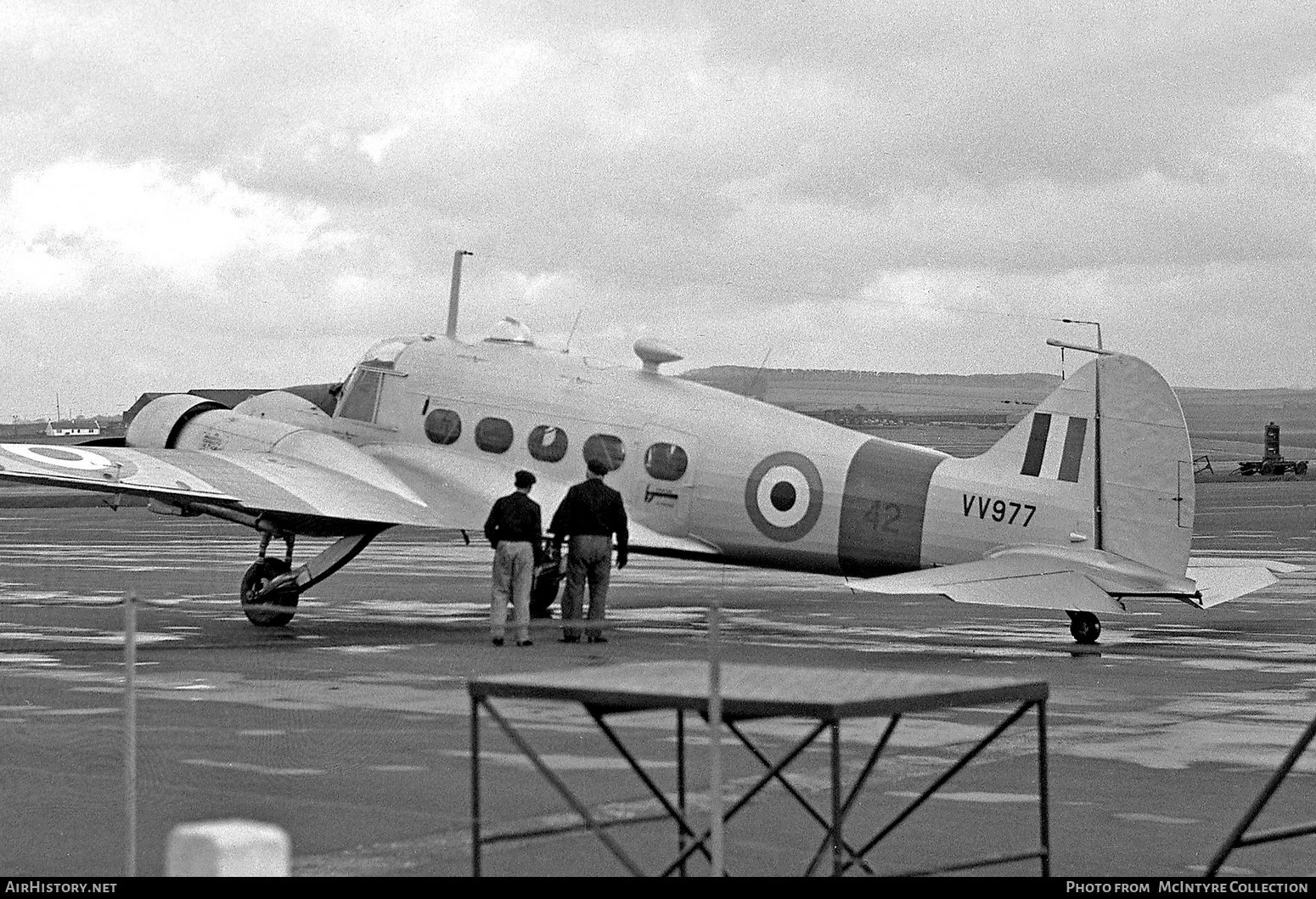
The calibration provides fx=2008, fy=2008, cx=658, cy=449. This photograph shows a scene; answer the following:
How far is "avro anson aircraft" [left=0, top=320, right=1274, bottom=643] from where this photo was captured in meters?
20.1

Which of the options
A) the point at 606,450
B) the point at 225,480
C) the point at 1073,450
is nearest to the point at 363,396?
the point at 225,480

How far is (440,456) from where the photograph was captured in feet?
80.5

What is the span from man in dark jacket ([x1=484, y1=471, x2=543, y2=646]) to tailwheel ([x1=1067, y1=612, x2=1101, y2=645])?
5.59 m

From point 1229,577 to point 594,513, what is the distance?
21.8ft

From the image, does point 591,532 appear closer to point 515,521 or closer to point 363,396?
point 515,521

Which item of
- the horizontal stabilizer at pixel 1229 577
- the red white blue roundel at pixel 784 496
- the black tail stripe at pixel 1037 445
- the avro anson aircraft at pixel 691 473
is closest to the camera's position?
the horizontal stabilizer at pixel 1229 577

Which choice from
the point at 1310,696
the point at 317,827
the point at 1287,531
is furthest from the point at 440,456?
the point at 1287,531

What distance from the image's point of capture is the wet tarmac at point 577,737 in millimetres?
9719

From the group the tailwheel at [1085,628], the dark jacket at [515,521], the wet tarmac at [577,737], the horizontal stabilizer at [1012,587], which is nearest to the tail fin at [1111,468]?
the horizontal stabilizer at [1012,587]

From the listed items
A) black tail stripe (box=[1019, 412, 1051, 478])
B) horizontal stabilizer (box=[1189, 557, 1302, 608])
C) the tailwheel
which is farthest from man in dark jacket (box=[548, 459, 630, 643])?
horizontal stabilizer (box=[1189, 557, 1302, 608])

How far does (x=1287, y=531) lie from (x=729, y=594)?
2422 cm

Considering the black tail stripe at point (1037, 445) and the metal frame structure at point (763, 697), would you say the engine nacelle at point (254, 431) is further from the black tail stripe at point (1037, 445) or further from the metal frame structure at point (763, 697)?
the metal frame structure at point (763, 697)

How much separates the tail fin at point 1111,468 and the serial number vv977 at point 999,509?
0.05 m

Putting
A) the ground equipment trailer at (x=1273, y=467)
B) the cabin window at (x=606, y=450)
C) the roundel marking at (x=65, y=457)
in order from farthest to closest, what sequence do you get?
the ground equipment trailer at (x=1273, y=467), the cabin window at (x=606, y=450), the roundel marking at (x=65, y=457)
